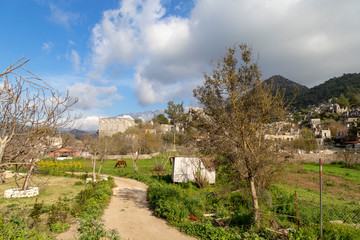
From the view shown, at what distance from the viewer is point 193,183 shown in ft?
58.6

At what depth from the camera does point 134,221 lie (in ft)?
33.5

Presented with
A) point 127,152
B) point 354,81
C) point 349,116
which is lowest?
point 127,152

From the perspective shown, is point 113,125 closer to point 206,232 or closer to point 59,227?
point 59,227

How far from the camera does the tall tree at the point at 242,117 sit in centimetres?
809

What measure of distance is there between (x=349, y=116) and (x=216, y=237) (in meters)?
114

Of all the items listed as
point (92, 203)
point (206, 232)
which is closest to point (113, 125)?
point (92, 203)

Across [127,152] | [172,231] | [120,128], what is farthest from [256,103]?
[120,128]

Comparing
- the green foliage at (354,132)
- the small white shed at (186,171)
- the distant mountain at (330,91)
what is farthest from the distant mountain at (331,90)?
the small white shed at (186,171)

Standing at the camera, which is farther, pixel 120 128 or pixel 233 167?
pixel 120 128

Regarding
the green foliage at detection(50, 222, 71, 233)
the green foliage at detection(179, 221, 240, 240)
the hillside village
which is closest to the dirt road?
the green foliage at detection(179, 221, 240, 240)

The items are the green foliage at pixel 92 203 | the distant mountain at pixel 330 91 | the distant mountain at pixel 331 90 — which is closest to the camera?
the green foliage at pixel 92 203

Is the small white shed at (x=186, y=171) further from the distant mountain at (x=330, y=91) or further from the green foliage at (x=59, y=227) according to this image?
the distant mountain at (x=330, y=91)

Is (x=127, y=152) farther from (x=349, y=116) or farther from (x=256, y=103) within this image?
(x=349, y=116)

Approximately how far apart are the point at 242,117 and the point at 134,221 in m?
7.21
